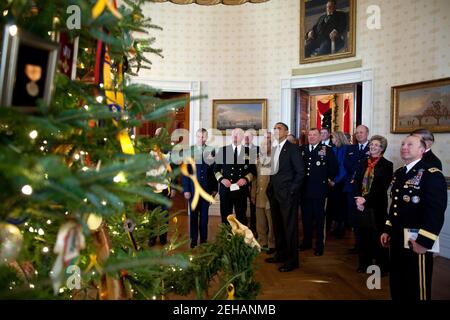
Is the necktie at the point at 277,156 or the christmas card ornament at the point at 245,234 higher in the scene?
the necktie at the point at 277,156

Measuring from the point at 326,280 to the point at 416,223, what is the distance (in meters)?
1.63

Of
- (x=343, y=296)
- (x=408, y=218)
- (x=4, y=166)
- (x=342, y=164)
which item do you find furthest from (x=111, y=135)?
(x=342, y=164)

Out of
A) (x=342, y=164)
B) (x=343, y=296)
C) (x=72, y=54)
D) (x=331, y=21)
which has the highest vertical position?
(x=331, y=21)

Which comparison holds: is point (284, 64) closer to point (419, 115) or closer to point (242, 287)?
point (419, 115)

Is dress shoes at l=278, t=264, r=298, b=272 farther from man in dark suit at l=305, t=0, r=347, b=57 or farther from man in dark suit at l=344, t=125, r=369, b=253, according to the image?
man in dark suit at l=305, t=0, r=347, b=57

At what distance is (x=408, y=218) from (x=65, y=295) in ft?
8.26

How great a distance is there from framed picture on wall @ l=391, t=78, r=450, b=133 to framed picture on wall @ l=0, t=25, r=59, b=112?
6.12 metres

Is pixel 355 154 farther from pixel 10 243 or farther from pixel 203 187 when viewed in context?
pixel 10 243

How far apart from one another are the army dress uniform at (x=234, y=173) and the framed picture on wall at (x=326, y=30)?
3.61 metres

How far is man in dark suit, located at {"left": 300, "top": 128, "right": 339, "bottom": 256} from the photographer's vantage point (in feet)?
17.4

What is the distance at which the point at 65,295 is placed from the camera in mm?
1706

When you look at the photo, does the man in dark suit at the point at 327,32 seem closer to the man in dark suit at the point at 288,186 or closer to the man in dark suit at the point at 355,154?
the man in dark suit at the point at 355,154

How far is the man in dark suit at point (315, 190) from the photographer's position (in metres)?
5.30

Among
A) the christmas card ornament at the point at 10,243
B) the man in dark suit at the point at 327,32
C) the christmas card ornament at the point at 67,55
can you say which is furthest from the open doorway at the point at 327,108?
the christmas card ornament at the point at 10,243
